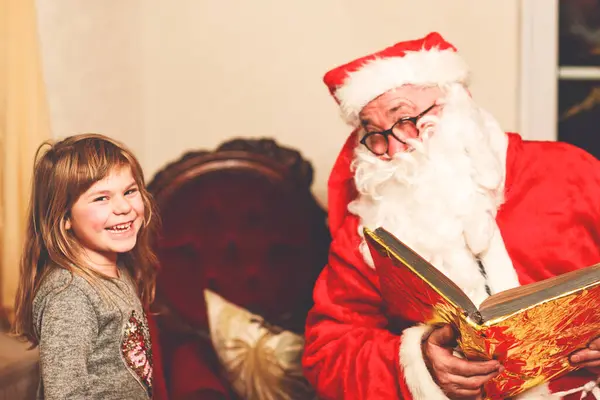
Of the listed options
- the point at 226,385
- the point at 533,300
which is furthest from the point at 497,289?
the point at 226,385

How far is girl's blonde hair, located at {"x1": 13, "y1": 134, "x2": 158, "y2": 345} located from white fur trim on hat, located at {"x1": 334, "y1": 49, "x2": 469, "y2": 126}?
629mm

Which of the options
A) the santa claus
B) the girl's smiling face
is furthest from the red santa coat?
the girl's smiling face

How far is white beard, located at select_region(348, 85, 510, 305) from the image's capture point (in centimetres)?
165

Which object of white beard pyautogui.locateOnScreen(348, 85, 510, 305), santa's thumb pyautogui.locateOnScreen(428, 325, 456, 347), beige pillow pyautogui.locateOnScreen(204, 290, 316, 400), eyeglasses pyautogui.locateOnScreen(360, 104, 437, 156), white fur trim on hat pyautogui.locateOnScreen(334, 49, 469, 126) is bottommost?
beige pillow pyautogui.locateOnScreen(204, 290, 316, 400)

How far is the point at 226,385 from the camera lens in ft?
6.78

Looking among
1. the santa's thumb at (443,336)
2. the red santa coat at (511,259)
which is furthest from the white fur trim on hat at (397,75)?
the santa's thumb at (443,336)

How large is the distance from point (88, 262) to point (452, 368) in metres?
0.77

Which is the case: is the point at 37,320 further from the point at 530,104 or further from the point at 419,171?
the point at 530,104

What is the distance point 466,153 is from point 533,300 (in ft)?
1.90

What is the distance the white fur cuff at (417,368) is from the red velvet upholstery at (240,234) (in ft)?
2.70

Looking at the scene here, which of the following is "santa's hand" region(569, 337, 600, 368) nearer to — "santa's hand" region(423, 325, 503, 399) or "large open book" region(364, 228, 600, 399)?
"large open book" region(364, 228, 600, 399)

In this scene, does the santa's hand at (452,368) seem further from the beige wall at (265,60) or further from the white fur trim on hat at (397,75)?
the beige wall at (265,60)

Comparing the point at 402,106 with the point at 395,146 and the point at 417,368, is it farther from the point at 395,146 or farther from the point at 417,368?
the point at 417,368

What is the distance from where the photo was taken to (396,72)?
181 centimetres
